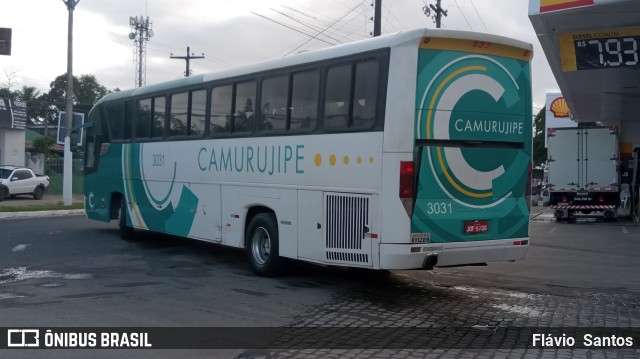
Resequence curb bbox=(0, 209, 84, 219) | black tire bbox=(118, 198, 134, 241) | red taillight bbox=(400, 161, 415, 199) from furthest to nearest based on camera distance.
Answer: curb bbox=(0, 209, 84, 219)
black tire bbox=(118, 198, 134, 241)
red taillight bbox=(400, 161, 415, 199)

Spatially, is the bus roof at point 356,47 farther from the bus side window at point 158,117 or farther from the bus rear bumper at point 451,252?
the bus rear bumper at point 451,252

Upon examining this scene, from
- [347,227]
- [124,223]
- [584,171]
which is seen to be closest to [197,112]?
Result: [124,223]

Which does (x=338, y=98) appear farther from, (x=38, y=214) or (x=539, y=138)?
(x=539, y=138)

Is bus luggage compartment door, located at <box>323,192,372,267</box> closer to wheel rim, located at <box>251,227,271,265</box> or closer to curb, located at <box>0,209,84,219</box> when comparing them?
wheel rim, located at <box>251,227,271,265</box>

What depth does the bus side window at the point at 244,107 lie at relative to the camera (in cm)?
1222

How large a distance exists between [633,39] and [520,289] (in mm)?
9288

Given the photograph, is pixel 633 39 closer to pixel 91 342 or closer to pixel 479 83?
pixel 479 83

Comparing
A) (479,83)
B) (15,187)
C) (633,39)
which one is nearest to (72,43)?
(15,187)

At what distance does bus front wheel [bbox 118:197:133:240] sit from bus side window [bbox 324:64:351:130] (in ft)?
25.5

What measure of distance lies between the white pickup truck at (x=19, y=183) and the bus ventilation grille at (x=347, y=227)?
27676 mm

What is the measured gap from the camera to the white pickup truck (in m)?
34.0

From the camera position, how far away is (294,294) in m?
10.4

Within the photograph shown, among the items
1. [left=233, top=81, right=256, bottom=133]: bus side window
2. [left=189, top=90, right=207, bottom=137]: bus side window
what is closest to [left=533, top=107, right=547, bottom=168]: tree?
[left=189, top=90, right=207, bottom=137]: bus side window

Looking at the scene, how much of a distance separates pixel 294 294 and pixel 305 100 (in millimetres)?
2931
